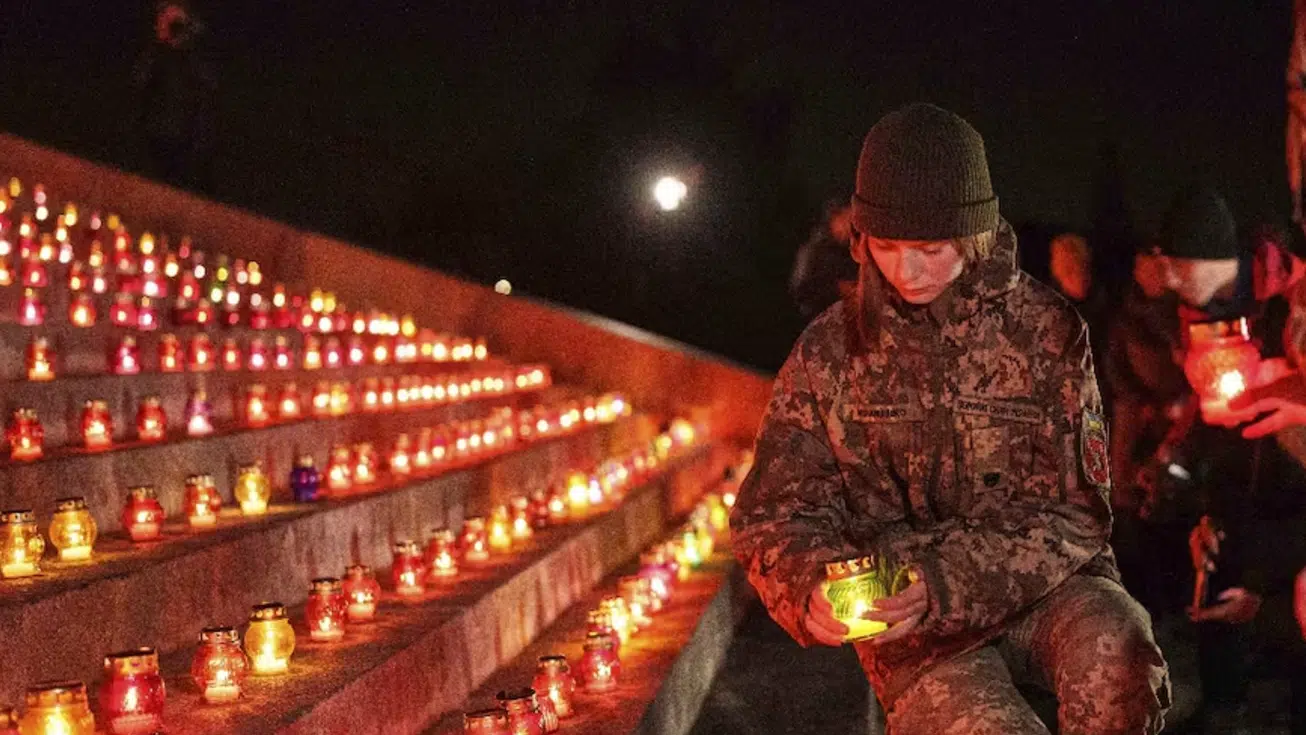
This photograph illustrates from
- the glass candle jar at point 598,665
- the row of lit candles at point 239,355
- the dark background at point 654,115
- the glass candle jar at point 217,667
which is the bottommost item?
the glass candle jar at point 598,665

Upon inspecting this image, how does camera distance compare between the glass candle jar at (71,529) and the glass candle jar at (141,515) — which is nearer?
the glass candle jar at (71,529)

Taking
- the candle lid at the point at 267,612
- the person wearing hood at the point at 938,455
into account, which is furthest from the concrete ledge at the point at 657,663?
A: the person wearing hood at the point at 938,455

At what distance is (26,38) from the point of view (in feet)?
40.2

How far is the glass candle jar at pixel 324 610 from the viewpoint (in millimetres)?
4742

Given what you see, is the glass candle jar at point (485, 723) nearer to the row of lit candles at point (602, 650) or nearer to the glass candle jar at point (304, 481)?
the row of lit candles at point (602, 650)

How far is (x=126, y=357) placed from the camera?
266 inches

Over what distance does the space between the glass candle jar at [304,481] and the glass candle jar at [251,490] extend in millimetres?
331

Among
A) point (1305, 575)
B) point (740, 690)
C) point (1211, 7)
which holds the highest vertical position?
point (1211, 7)

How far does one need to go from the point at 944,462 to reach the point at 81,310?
4.43 m

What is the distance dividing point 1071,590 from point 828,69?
11463mm

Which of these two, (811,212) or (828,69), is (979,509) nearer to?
(828,69)

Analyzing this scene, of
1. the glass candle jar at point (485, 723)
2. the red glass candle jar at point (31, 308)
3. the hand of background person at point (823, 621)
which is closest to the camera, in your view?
the hand of background person at point (823, 621)

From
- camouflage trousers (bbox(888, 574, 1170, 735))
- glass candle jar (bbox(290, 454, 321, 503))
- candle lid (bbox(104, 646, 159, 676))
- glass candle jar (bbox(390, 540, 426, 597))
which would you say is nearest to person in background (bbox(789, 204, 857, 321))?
glass candle jar (bbox(290, 454, 321, 503))

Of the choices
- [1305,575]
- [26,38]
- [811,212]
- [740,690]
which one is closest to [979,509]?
[1305,575]
